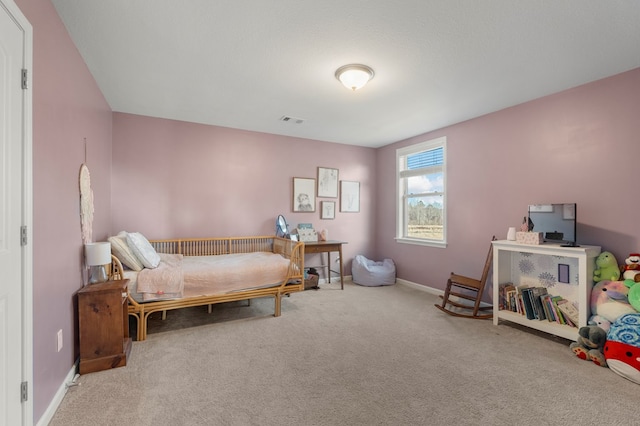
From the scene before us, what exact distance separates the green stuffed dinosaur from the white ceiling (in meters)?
1.64

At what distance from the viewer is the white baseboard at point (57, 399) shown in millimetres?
1597

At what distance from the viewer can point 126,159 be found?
3725 mm

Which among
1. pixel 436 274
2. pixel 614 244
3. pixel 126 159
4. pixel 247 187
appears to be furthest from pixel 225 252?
pixel 614 244

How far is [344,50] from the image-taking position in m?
2.28

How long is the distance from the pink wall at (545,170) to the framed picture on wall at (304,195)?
1.83 m

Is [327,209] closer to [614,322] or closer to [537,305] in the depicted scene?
[537,305]

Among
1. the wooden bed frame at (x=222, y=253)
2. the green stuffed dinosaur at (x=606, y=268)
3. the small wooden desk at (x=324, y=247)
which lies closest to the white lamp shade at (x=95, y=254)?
the wooden bed frame at (x=222, y=253)

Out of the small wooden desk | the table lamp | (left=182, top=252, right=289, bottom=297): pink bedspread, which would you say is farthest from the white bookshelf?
the table lamp

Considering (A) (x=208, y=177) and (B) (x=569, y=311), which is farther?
(A) (x=208, y=177)

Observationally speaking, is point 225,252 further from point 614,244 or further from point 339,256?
point 614,244
